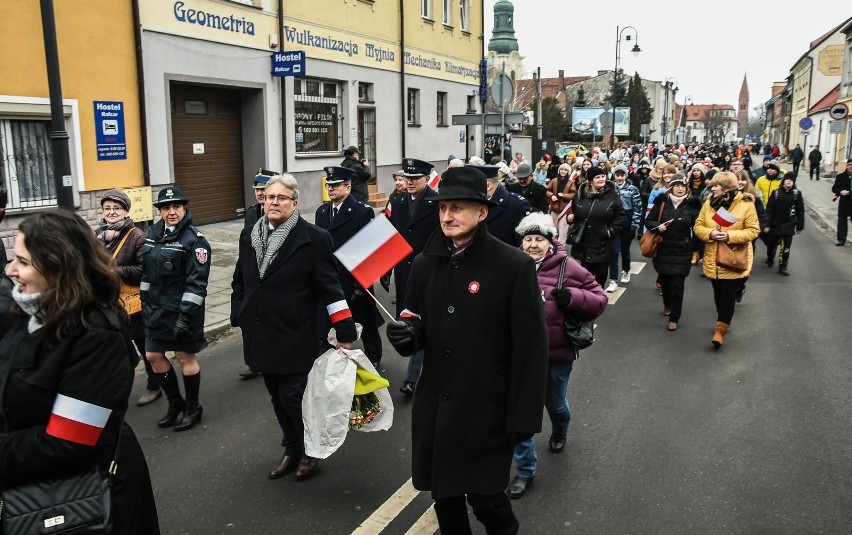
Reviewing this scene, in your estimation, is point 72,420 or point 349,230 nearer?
point 72,420

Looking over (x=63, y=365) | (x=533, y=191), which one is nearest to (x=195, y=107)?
(x=533, y=191)

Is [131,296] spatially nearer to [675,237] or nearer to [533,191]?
[675,237]

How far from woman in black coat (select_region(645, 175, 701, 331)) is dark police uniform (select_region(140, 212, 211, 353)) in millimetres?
5399

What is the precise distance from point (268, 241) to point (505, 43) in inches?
4254

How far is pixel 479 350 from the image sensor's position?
10.7 feet

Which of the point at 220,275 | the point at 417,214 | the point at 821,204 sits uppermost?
the point at 417,214

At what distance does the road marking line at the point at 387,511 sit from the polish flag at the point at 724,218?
4836 millimetres

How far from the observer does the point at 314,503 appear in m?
4.49

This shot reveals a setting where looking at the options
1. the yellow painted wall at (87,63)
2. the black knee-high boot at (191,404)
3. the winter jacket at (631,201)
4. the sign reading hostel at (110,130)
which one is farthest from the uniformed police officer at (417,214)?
the sign reading hostel at (110,130)

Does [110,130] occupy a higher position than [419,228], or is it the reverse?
[110,130]

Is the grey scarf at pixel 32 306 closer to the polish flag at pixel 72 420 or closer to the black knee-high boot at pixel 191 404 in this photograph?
the polish flag at pixel 72 420

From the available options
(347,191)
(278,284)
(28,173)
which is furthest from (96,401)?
(28,173)

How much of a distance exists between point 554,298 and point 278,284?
5.79 ft

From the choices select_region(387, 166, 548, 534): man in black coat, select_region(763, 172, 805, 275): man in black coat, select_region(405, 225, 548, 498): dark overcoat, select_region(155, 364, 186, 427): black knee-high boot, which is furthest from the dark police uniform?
select_region(763, 172, 805, 275): man in black coat
